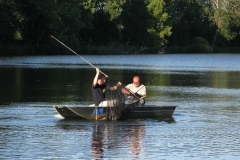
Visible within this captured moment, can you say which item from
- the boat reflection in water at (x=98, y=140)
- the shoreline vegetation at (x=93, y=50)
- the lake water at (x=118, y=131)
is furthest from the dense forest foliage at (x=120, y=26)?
the boat reflection in water at (x=98, y=140)

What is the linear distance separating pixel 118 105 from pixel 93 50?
280 ft

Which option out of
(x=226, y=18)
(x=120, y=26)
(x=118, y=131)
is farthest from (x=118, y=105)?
(x=226, y=18)

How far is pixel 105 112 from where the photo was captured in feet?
70.9

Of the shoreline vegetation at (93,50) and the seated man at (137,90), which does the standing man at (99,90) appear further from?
the shoreline vegetation at (93,50)

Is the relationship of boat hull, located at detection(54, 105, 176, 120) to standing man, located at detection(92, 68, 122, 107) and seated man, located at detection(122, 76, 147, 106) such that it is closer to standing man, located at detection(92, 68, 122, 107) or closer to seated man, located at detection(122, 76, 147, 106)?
standing man, located at detection(92, 68, 122, 107)

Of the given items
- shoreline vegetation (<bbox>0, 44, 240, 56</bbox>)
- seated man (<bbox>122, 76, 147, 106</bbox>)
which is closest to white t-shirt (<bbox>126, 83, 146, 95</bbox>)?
seated man (<bbox>122, 76, 147, 106</bbox>)

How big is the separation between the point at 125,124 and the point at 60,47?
7796 centimetres

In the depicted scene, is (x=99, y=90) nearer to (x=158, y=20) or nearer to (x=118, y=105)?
(x=118, y=105)

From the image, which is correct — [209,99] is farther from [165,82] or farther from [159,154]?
[159,154]

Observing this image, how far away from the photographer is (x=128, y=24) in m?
126

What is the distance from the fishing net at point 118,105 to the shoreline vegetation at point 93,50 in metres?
67.4

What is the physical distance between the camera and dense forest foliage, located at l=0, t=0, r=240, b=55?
304ft

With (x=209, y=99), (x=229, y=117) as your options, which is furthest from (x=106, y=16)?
(x=229, y=117)

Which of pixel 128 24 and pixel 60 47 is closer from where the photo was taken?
pixel 60 47
